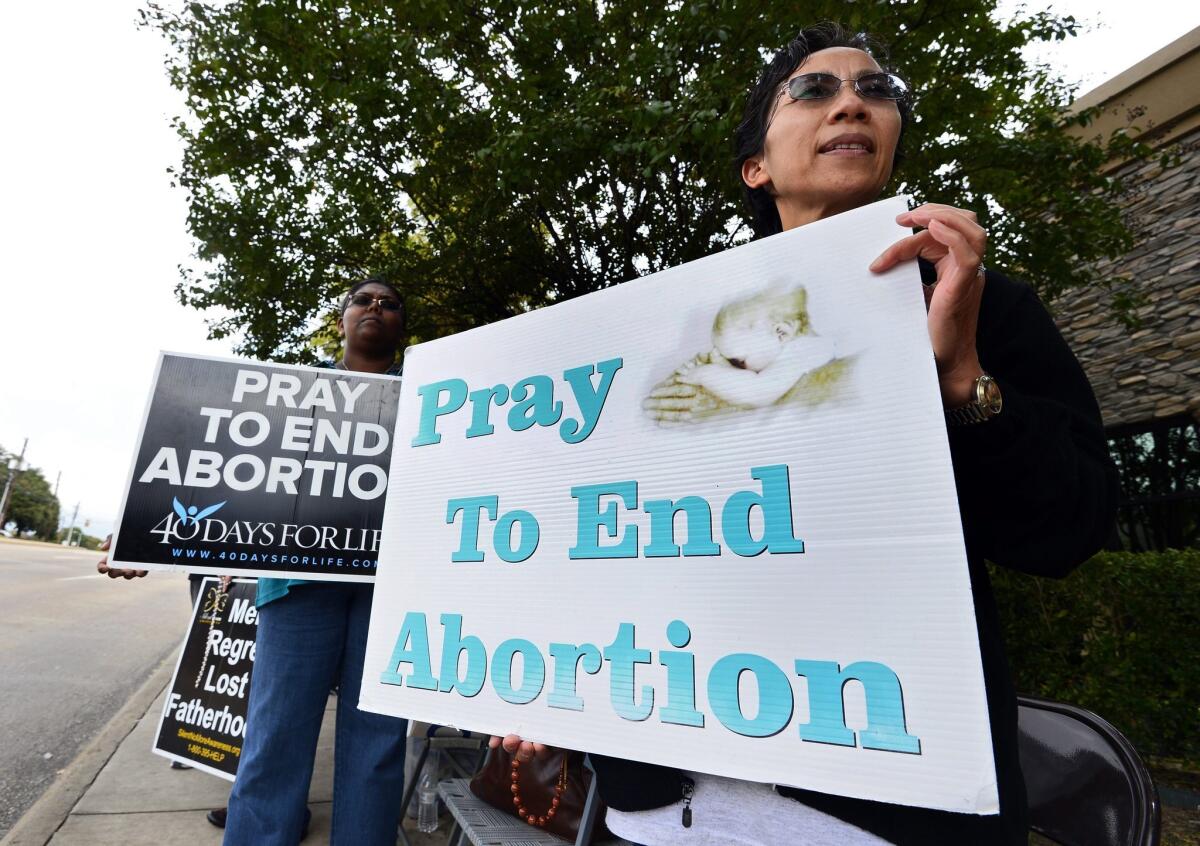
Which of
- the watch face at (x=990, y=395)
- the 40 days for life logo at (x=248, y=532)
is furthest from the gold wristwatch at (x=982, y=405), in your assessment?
the 40 days for life logo at (x=248, y=532)

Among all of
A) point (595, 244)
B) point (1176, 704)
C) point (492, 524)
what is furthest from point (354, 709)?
point (595, 244)

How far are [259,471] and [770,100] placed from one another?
1498mm

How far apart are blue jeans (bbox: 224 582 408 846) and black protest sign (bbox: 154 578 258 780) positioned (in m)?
1.40

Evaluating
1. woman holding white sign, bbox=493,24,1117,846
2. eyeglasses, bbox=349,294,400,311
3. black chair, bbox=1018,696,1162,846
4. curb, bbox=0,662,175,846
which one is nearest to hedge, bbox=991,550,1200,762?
black chair, bbox=1018,696,1162,846

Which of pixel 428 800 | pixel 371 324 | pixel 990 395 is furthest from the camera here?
pixel 428 800

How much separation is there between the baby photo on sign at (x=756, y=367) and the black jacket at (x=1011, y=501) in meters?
0.18

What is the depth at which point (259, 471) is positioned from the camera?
5.52ft

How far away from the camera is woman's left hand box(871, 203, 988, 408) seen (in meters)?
0.74

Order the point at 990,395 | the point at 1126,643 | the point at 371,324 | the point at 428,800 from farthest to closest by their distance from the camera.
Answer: the point at 1126,643 < the point at 428,800 < the point at 371,324 < the point at 990,395

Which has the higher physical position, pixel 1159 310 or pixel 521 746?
pixel 1159 310

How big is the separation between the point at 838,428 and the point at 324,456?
1.40m

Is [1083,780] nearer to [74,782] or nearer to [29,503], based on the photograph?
[74,782]

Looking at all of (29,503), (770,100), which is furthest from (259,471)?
(29,503)

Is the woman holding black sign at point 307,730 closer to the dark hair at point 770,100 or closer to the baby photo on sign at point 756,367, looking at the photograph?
the baby photo on sign at point 756,367
